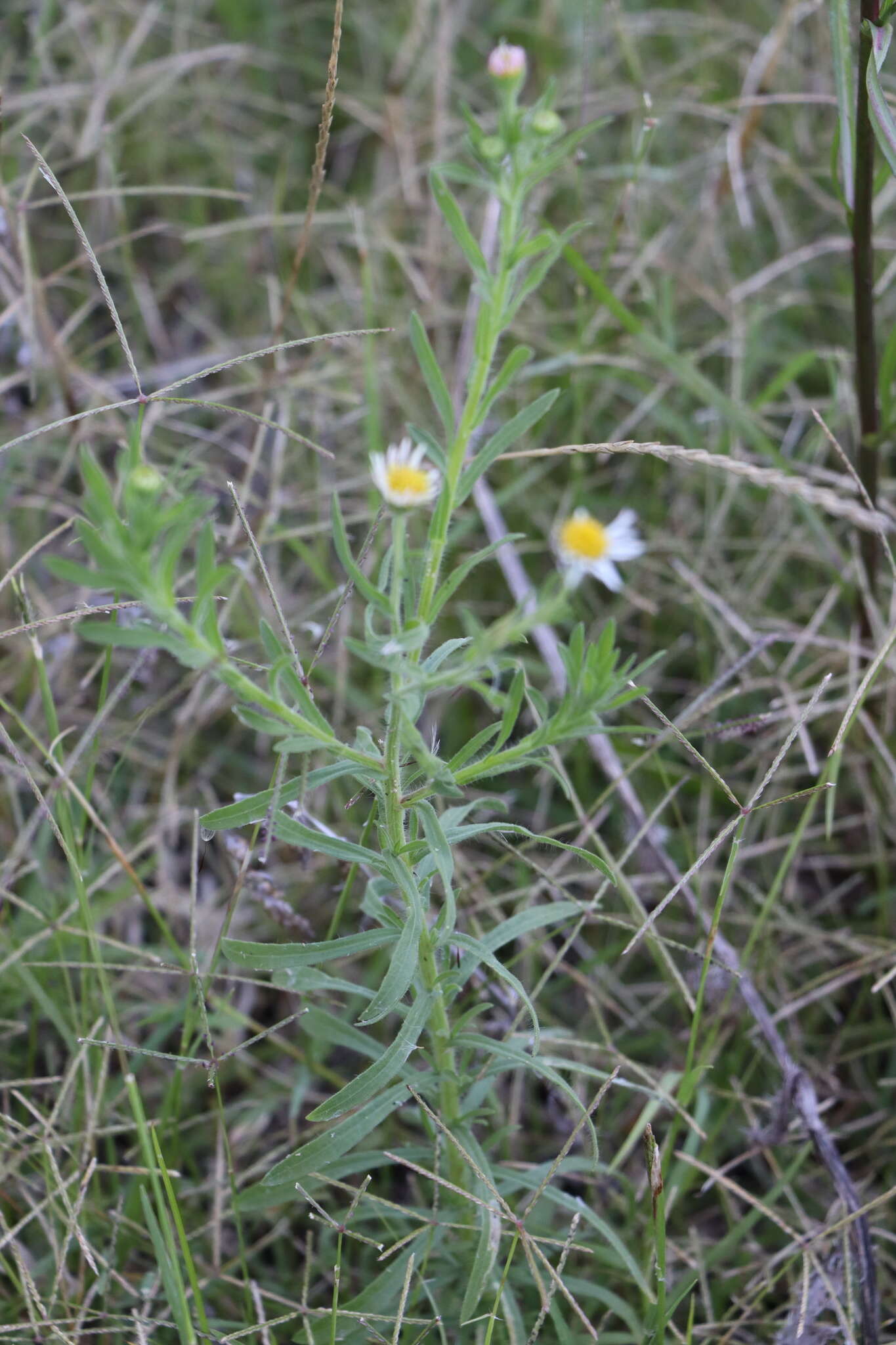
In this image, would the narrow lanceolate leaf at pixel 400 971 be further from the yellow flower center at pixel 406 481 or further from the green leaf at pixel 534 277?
the green leaf at pixel 534 277

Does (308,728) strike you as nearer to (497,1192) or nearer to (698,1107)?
(497,1192)

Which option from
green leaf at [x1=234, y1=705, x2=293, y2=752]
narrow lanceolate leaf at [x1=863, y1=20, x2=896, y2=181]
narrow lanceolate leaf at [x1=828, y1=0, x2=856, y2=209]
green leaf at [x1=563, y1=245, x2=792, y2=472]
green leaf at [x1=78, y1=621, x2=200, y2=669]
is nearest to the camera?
green leaf at [x1=78, y1=621, x2=200, y2=669]

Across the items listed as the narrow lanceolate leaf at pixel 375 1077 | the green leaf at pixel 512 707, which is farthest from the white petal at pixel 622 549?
the narrow lanceolate leaf at pixel 375 1077

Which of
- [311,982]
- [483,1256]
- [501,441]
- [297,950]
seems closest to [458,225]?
[501,441]

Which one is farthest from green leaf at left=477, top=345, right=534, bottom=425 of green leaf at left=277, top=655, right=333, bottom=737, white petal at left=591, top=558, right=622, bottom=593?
green leaf at left=277, top=655, right=333, bottom=737

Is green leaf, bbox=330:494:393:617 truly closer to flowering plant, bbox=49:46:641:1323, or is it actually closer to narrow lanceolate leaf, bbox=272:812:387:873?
flowering plant, bbox=49:46:641:1323

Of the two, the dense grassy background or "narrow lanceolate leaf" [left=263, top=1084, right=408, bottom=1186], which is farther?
the dense grassy background

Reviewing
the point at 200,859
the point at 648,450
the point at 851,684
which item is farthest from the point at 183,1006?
the point at 851,684
